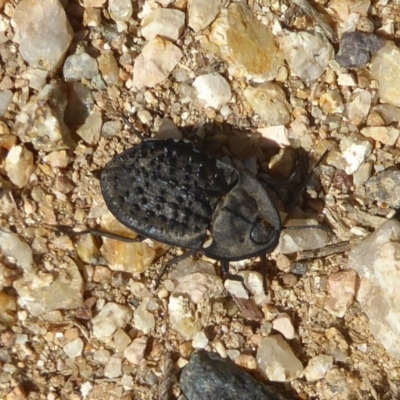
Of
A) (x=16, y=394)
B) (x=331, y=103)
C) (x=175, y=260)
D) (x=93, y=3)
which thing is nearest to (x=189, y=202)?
(x=175, y=260)

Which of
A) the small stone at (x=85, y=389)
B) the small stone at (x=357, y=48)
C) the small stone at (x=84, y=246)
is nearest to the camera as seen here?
the small stone at (x=85, y=389)

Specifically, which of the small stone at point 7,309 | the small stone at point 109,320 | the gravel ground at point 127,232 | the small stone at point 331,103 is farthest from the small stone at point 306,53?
the small stone at point 7,309

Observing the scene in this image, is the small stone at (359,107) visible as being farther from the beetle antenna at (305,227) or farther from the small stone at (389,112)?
the beetle antenna at (305,227)

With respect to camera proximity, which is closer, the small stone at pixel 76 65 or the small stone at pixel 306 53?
the small stone at pixel 76 65

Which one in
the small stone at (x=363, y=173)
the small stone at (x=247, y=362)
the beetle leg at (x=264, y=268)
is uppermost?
the small stone at (x=363, y=173)

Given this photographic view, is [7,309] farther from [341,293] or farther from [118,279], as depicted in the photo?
[341,293]

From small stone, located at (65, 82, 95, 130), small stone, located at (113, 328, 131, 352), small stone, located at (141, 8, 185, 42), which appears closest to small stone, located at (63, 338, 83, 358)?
small stone, located at (113, 328, 131, 352)

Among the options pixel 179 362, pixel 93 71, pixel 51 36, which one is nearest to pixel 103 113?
pixel 93 71
